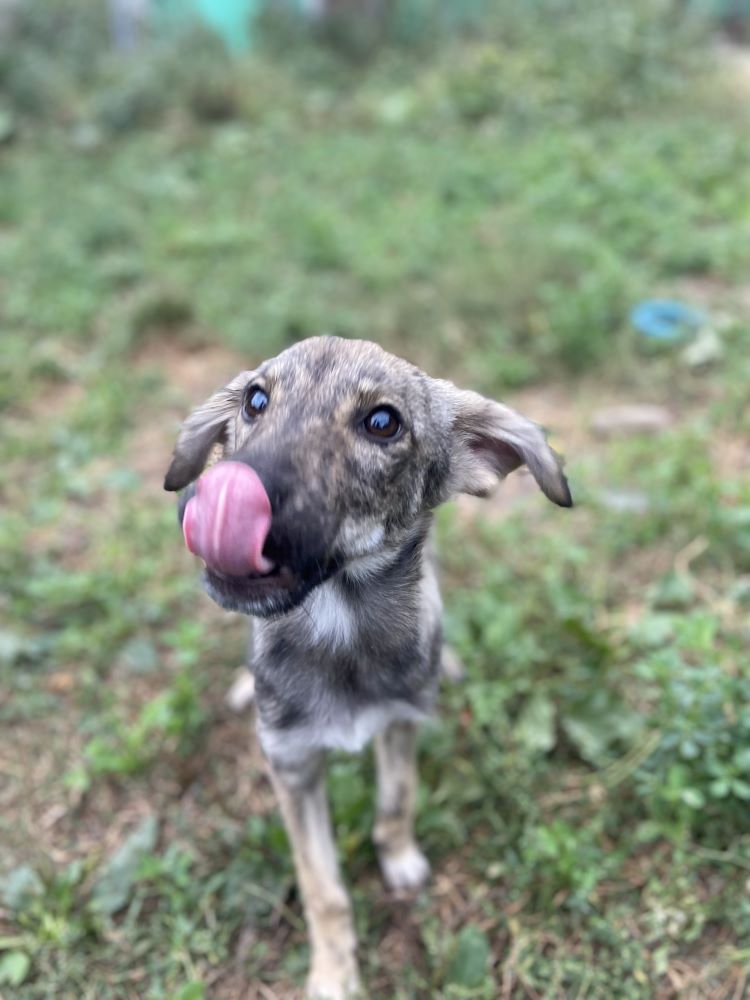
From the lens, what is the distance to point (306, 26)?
11.8 meters

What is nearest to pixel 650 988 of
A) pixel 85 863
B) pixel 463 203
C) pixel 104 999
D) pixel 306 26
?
pixel 104 999

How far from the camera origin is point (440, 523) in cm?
444

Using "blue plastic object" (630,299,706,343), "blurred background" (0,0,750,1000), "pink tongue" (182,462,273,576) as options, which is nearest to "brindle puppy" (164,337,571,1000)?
"pink tongue" (182,462,273,576)

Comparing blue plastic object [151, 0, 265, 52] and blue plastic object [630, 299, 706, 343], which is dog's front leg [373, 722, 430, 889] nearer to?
blue plastic object [630, 299, 706, 343]

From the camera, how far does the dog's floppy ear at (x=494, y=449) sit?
7.73 feet

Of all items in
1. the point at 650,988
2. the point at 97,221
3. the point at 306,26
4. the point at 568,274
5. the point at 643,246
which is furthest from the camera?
the point at 306,26

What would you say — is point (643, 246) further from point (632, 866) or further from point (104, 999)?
point (104, 999)

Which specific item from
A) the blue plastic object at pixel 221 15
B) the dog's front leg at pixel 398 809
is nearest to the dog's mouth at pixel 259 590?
the dog's front leg at pixel 398 809

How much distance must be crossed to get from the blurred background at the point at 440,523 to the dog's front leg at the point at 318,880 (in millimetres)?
132

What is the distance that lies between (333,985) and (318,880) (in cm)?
38

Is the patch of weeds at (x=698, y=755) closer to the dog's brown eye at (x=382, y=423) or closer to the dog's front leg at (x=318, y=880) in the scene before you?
the dog's front leg at (x=318, y=880)

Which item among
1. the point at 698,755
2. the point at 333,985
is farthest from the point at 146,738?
the point at 698,755

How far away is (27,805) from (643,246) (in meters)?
5.97

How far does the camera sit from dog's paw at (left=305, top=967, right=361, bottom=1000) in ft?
9.00
